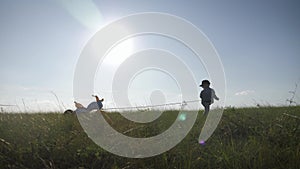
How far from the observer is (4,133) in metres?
5.84

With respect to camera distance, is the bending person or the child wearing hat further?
the child wearing hat

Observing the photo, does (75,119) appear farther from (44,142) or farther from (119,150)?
(119,150)

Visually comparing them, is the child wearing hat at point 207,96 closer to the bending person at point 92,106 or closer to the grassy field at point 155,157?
the bending person at point 92,106

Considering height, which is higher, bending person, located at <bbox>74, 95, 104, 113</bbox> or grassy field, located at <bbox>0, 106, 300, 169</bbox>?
bending person, located at <bbox>74, 95, 104, 113</bbox>

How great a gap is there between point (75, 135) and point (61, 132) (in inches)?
14.8

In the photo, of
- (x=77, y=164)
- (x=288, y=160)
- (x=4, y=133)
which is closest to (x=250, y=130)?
(x=288, y=160)

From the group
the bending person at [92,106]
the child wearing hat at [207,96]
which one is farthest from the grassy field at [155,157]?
the child wearing hat at [207,96]

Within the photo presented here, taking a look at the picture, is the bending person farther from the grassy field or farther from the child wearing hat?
the child wearing hat

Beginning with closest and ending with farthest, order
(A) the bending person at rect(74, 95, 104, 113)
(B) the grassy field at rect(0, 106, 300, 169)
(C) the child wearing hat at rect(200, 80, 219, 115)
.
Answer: (B) the grassy field at rect(0, 106, 300, 169), (A) the bending person at rect(74, 95, 104, 113), (C) the child wearing hat at rect(200, 80, 219, 115)

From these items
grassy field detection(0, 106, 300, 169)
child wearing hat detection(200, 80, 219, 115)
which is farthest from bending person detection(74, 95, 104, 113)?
child wearing hat detection(200, 80, 219, 115)

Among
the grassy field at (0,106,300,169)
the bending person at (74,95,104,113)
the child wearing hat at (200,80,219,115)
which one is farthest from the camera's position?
the child wearing hat at (200,80,219,115)

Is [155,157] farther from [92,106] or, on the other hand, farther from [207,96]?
[207,96]

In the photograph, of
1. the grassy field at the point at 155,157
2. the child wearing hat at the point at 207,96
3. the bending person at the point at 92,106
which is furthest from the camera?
the child wearing hat at the point at 207,96

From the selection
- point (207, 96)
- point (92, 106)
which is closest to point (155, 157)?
point (92, 106)
